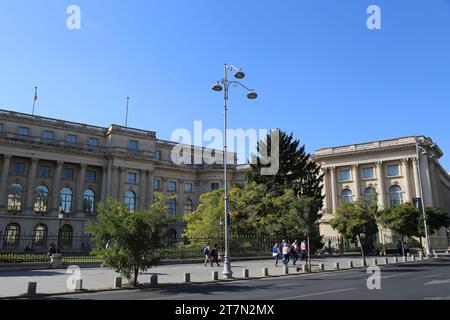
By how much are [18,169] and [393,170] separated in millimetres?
59872

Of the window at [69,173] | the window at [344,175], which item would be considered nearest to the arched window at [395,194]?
the window at [344,175]

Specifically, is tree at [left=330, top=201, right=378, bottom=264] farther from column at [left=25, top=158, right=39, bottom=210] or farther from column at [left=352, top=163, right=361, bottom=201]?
column at [left=25, top=158, right=39, bottom=210]

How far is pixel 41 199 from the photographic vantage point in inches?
2360

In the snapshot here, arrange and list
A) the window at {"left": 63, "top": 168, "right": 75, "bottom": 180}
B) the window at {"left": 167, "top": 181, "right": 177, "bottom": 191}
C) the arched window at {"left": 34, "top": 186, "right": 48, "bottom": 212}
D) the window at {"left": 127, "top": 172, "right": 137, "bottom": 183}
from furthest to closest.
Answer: the window at {"left": 167, "top": 181, "right": 177, "bottom": 191} < the window at {"left": 127, "top": 172, "right": 137, "bottom": 183} < the window at {"left": 63, "top": 168, "right": 75, "bottom": 180} < the arched window at {"left": 34, "top": 186, "right": 48, "bottom": 212}

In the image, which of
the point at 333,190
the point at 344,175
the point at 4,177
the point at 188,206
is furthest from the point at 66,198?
the point at 344,175

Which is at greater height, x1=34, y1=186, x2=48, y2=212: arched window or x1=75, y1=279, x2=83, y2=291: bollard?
x1=34, y1=186, x2=48, y2=212: arched window

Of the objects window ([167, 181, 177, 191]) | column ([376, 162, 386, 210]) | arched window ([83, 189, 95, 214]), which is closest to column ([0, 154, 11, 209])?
arched window ([83, 189, 95, 214])

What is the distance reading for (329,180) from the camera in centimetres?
7169

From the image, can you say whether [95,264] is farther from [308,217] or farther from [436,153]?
[436,153]

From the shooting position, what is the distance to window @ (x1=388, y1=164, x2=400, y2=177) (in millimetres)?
65250

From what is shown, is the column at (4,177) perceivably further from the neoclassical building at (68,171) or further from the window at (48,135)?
the window at (48,135)

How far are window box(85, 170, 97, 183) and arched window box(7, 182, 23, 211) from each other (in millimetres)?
10142
